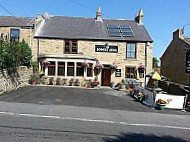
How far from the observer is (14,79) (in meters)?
18.0

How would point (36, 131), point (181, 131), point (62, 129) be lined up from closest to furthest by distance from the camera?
point (36, 131) < point (62, 129) < point (181, 131)

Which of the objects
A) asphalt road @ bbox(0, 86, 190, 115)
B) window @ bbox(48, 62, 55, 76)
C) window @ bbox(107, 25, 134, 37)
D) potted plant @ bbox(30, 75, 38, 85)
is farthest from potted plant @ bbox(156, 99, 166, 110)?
potted plant @ bbox(30, 75, 38, 85)

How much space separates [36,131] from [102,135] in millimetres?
2064

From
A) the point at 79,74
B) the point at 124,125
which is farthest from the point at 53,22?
the point at 124,125

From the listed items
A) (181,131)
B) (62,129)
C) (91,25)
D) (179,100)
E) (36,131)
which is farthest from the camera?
(91,25)

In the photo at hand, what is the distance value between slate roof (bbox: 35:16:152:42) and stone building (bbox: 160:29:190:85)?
4073mm

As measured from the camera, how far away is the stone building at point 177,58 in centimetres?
2417

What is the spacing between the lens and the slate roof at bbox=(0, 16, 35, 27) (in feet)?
80.2

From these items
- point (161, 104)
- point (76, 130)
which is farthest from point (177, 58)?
point (76, 130)

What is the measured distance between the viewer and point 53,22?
88.4 feet

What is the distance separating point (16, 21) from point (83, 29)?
8.50 metres

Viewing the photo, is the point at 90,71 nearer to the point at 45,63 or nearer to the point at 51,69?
the point at 51,69

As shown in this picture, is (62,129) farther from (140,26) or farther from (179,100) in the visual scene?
(140,26)

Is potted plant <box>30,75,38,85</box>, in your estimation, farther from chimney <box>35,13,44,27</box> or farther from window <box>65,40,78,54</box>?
chimney <box>35,13,44,27</box>
